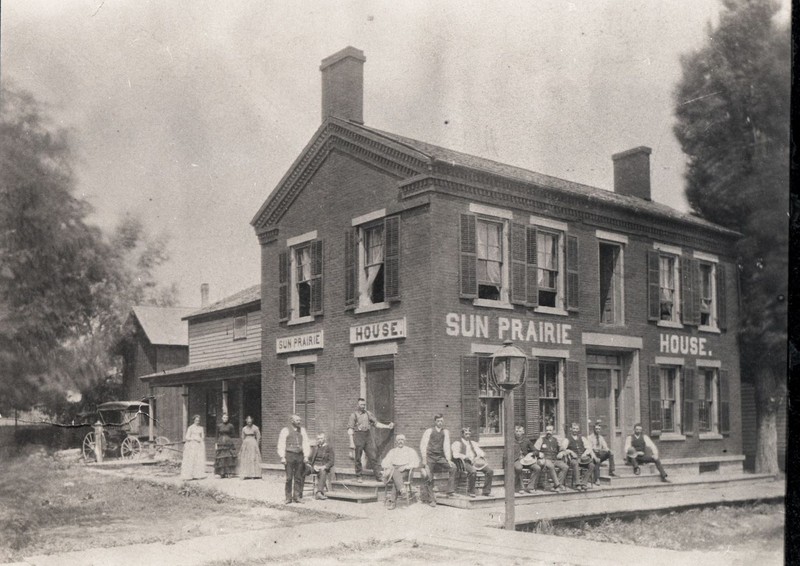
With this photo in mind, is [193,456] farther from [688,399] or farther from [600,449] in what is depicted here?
[688,399]

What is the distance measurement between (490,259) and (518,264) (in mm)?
700

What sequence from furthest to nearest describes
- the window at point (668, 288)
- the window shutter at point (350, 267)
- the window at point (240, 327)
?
the window at point (240, 327) → the window at point (668, 288) → the window shutter at point (350, 267)

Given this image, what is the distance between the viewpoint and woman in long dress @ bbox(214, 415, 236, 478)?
19.6 meters

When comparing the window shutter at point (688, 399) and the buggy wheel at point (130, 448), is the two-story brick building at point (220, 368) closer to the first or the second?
the buggy wheel at point (130, 448)

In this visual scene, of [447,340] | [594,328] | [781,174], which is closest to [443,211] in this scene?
[447,340]

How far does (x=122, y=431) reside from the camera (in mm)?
19734

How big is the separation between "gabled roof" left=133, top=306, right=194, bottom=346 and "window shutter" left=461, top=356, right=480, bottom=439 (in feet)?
20.0

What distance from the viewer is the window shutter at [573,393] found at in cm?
1691

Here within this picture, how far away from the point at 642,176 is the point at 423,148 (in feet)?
27.9

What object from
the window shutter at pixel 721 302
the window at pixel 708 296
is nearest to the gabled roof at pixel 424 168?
the window at pixel 708 296

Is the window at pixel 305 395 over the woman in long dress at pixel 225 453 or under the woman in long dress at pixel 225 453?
over

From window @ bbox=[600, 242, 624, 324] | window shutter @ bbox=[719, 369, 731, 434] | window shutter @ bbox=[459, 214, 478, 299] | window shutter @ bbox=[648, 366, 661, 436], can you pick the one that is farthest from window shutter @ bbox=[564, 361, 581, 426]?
window shutter @ bbox=[719, 369, 731, 434]

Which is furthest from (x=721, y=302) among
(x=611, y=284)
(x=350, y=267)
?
(x=350, y=267)

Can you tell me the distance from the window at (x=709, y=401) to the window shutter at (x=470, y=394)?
288 inches
